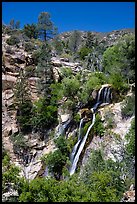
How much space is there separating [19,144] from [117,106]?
876cm

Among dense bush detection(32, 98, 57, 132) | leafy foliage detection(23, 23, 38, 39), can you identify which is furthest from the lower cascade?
leafy foliage detection(23, 23, 38, 39)

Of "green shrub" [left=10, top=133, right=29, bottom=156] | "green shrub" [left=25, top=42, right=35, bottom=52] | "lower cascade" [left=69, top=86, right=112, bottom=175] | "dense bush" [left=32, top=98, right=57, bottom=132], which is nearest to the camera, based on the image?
Answer: "lower cascade" [left=69, top=86, right=112, bottom=175]

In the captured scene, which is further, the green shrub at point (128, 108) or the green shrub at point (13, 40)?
the green shrub at point (13, 40)

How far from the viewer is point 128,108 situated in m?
22.9

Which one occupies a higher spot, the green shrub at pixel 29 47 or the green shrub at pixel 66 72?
the green shrub at pixel 29 47

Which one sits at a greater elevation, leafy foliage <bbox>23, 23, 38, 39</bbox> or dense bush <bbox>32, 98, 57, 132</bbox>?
leafy foliage <bbox>23, 23, 38, 39</bbox>

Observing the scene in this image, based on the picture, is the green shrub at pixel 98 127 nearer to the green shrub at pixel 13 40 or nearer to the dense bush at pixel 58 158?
the dense bush at pixel 58 158

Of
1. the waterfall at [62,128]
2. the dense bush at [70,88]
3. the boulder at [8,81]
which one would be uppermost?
the boulder at [8,81]

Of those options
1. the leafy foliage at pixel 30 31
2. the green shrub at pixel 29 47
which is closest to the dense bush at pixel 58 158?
the green shrub at pixel 29 47

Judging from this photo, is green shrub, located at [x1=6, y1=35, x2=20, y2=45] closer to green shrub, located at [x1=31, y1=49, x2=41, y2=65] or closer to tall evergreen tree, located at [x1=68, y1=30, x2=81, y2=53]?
green shrub, located at [x1=31, y1=49, x2=41, y2=65]

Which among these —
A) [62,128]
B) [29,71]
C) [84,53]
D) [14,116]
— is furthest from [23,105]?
[84,53]

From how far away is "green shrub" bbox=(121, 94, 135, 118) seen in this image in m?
22.8

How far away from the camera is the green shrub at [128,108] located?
2275 cm

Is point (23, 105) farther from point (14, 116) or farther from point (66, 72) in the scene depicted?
point (66, 72)
